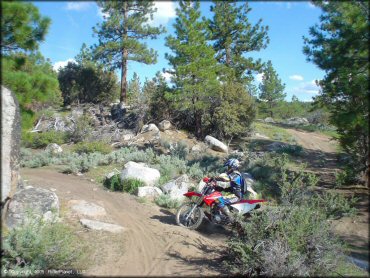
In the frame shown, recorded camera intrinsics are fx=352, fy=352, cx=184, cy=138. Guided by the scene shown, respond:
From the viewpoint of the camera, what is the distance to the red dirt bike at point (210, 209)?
810 cm

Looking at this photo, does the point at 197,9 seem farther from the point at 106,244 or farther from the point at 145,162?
the point at 106,244

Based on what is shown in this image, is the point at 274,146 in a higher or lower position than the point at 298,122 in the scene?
lower

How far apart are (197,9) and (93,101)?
42.6ft

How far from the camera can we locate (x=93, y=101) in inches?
1142

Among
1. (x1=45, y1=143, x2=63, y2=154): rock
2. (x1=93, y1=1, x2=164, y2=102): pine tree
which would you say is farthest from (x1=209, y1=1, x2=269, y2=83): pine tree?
(x1=45, y1=143, x2=63, y2=154): rock

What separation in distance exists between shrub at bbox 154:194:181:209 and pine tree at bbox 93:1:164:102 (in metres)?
15.5

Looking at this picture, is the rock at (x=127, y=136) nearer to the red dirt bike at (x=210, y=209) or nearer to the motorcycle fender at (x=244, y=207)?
the red dirt bike at (x=210, y=209)

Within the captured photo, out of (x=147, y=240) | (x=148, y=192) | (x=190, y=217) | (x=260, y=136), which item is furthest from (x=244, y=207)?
(x=260, y=136)

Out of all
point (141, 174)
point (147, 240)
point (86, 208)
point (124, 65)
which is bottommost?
point (147, 240)

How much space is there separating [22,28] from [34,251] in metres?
3.57

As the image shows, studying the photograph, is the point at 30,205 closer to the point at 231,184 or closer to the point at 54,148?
the point at 231,184

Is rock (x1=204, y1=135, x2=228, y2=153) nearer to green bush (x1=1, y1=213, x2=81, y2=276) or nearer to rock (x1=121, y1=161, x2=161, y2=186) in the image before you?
rock (x1=121, y1=161, x2=161, y2=186)

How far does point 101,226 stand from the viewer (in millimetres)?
7676

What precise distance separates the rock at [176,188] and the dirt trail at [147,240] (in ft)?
3.10
